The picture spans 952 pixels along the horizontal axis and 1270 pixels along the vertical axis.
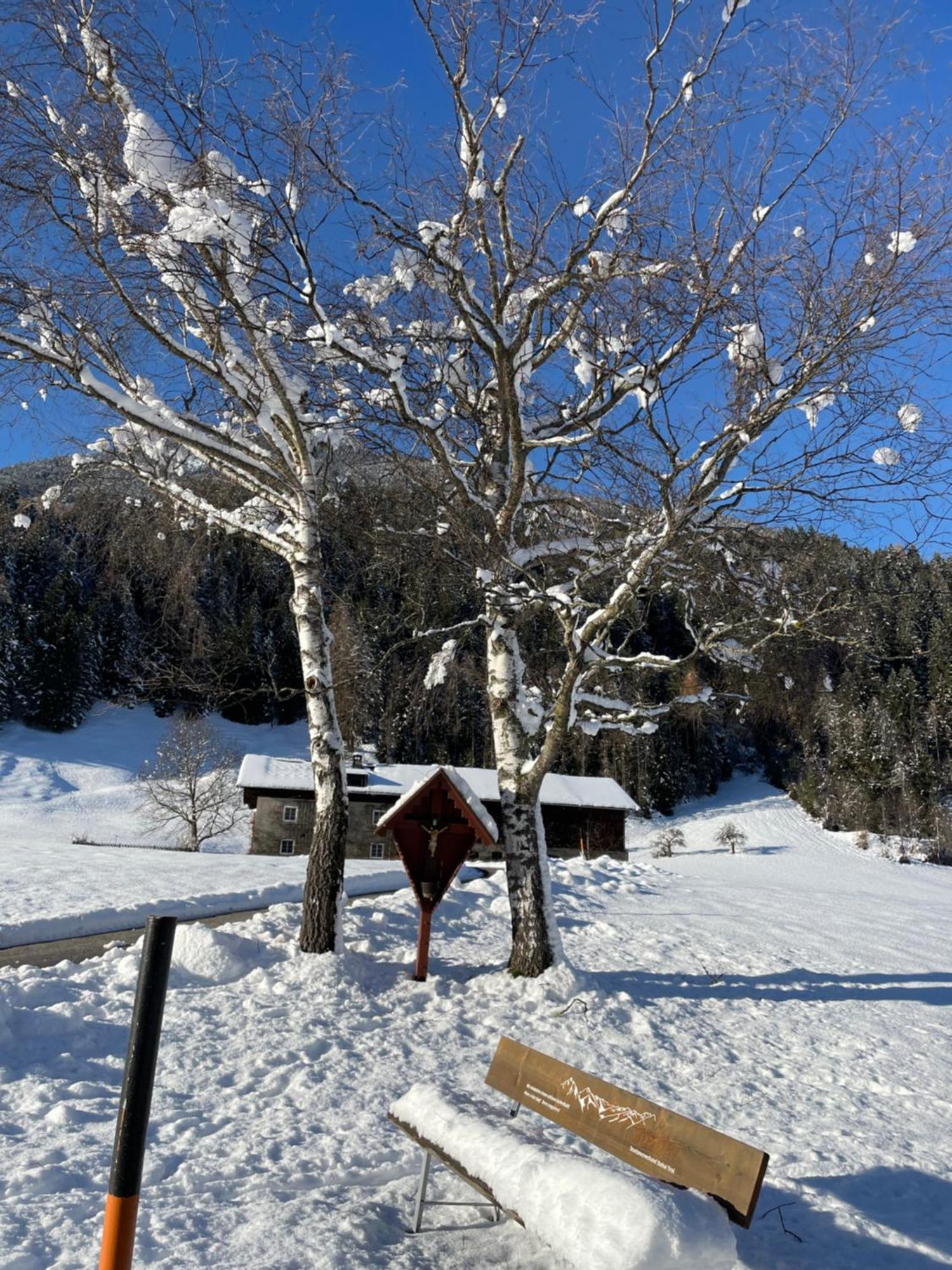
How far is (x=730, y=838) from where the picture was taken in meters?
48.5

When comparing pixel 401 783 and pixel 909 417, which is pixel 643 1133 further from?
pixel 401 783

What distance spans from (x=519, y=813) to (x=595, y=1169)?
509 cm

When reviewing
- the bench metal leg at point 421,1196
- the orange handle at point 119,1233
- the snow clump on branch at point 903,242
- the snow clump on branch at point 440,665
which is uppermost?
the snow clump on branch at point 903,242

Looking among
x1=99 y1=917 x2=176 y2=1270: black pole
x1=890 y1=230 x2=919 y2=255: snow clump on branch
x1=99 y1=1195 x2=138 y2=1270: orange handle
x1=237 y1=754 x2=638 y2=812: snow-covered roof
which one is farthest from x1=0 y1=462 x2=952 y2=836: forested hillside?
x1=237 y1=754 x2=638 y2=812: snow-covered roof

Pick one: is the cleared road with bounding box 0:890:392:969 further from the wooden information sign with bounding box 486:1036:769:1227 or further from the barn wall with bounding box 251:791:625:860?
the barn wall with bounding box 251:791:625:860

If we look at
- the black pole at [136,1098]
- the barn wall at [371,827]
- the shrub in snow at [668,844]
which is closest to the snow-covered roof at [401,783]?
the barn wall at [371,827]

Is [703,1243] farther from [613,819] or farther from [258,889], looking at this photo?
[613,819]

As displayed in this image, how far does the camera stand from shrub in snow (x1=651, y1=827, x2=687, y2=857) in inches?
1698

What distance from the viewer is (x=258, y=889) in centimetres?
1297

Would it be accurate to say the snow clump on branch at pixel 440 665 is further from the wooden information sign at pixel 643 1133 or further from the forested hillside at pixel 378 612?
the wooden information sign at pixel 643 1133

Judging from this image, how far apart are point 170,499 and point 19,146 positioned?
11.7 feet

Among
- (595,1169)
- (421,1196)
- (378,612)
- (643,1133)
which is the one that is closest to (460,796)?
(378,612)

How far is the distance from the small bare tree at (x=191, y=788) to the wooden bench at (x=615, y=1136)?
36.6m

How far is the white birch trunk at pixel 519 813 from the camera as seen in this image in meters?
7.88
